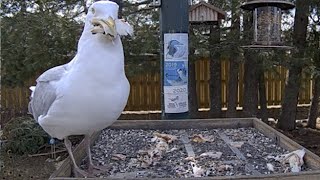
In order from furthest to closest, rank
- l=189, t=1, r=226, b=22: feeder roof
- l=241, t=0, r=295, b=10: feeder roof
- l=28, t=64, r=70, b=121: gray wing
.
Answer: l=189, t=1, r=226, b=22: feeder roof, l=241, t=0, r=295, b=10: feeder roof, l=28, t=64, r=70, b=121: gray wing

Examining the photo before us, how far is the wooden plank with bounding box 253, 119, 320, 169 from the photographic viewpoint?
6.25ft

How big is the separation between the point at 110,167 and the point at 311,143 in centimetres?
501

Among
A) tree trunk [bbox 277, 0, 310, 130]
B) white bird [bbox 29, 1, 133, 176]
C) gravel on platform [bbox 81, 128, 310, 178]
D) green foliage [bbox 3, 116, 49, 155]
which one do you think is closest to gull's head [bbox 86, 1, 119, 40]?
white bird [bbox 29, 1, 133, 176]

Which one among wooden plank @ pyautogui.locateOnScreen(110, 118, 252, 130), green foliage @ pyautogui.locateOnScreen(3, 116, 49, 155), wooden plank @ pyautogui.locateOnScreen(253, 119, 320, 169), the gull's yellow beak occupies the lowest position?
green foliage @ pyautogui.locateOnScreen(3, 116, 49, 155)

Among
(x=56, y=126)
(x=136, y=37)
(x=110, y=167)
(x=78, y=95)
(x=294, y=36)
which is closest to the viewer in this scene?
(x=78, y=95)

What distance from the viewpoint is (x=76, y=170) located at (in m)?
1.91

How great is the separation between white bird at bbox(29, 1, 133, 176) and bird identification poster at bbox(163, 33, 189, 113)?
1.39 m

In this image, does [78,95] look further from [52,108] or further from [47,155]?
[47,155]

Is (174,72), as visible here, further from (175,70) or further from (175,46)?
(175,46)

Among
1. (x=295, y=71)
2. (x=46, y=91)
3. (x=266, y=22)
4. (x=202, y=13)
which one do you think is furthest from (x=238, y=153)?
(x=295, y=71)

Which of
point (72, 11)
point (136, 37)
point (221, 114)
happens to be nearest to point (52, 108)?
point (136, 37)

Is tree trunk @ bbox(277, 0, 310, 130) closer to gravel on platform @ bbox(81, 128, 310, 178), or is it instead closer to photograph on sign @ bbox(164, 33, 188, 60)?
photograph on sign @ bbox(164, 33, 188, 60)

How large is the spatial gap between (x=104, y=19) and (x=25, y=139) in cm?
446

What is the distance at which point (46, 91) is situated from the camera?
6.14 feet
